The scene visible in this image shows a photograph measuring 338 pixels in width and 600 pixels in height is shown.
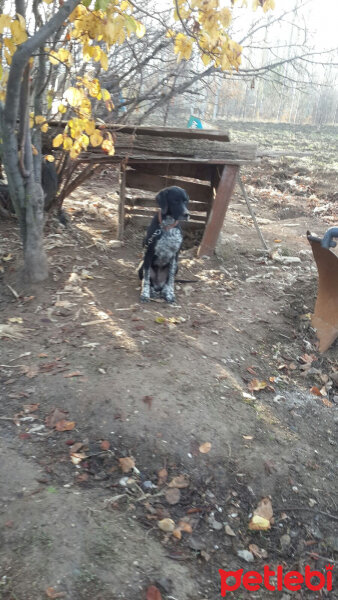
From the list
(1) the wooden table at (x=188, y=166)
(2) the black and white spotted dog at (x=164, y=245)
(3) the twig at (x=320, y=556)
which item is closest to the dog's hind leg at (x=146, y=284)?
(2) the black and white spotted dog at (x=164, y=245)

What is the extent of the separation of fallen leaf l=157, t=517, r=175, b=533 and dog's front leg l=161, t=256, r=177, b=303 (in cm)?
297

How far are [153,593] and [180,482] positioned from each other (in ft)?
2.83

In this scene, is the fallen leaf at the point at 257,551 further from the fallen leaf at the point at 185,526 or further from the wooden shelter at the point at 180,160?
the wooden shelter at the point at 180,160

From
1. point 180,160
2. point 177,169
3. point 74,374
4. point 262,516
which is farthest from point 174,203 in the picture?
point 262,516

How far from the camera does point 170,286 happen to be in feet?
19.0

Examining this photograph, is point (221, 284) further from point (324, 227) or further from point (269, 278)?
point (324, 227)

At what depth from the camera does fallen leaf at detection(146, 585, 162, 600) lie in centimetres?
251

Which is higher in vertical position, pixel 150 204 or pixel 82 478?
pixel 150 204

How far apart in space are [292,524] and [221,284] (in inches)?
143

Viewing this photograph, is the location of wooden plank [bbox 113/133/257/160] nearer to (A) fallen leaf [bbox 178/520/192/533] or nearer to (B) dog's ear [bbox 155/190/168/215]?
(B) dog's ear [bbox 155/190/168/215]

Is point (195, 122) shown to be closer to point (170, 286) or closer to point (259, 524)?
point (170, 286)

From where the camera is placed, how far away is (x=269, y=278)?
22.6 feet

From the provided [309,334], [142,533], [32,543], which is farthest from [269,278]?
[32,543]

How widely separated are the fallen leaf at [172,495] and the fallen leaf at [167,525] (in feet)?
0.52
